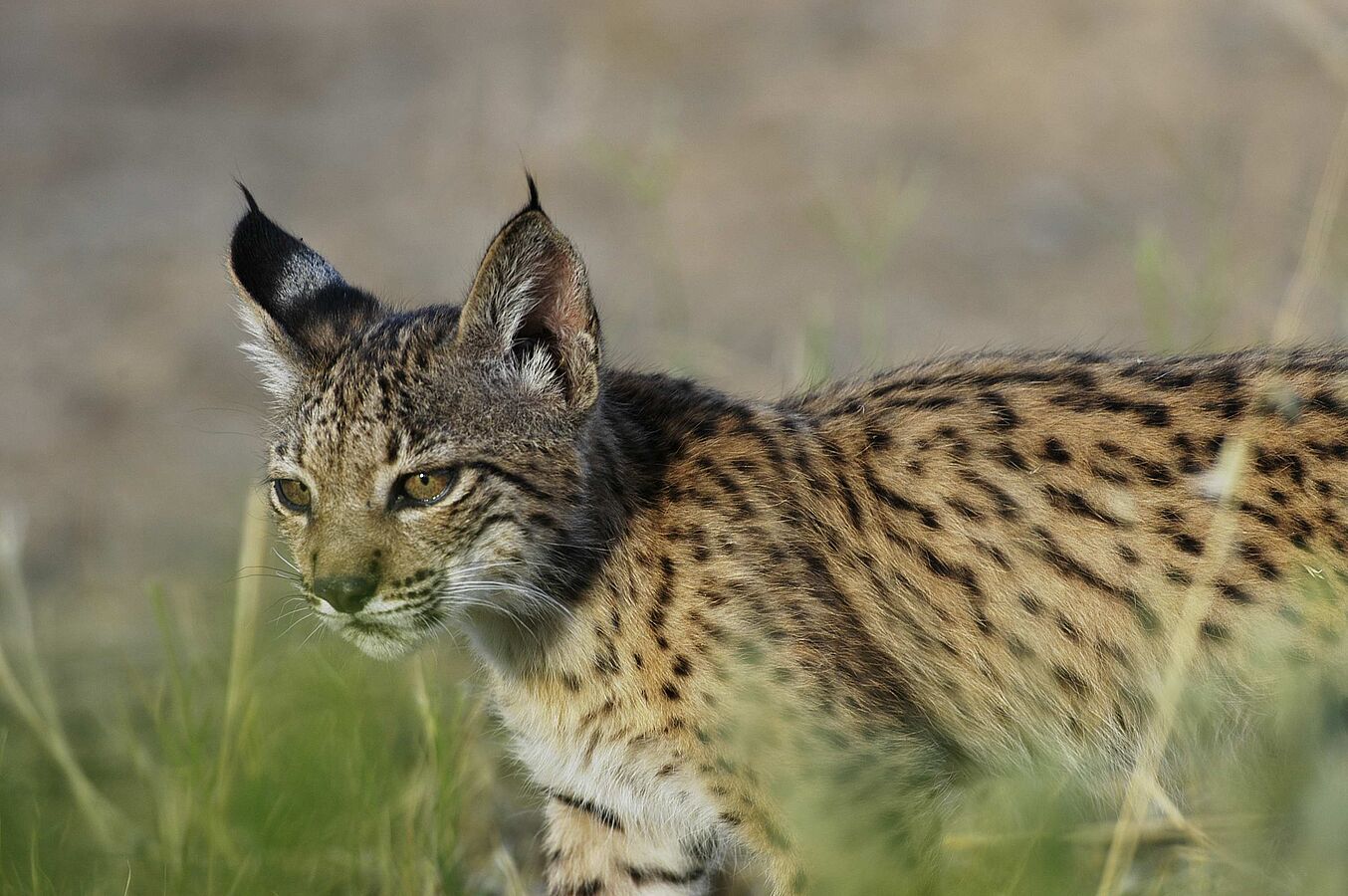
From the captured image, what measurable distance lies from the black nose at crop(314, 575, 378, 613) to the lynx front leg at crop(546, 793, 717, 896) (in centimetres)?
107

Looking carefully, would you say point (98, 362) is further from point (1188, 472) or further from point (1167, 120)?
point (1188, 472)

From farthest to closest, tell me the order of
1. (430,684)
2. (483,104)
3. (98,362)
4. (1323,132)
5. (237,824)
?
(483,104) → (1323,132) → (98,362) → (430,684) → (237,824)

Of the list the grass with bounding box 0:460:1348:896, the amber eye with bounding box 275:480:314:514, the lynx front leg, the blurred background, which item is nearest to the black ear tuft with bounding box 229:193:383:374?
the amber eye with bounding box 275:480:314:514

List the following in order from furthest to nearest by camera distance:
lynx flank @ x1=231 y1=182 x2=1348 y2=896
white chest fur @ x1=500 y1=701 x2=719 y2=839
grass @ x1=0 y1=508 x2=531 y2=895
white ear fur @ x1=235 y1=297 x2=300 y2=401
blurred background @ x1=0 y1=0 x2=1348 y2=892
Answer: blurred background @ x1=0 y1=0 x2=1348 y2=892 < white ear fur @ x1=235 y1=297 x2=300 y2=401 < white chest fur @ x1=500 y1=701 x2=719 y2=839 < lynx flank @ x1=231 y1=182 x2=1348 y2=896 < grass @ x1=0 y1=508 x2=531 y2=895

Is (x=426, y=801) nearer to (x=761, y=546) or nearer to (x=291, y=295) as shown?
(x=761, y=546)

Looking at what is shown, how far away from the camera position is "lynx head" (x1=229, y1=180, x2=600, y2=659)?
4.75 meters

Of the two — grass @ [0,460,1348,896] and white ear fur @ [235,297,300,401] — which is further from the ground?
white ear fur @ [235,297,300,401]

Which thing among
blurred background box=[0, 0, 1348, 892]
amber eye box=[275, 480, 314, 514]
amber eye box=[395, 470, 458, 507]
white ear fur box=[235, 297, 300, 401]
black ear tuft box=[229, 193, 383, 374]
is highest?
blurred background box=[0, 0, 1348, 892]

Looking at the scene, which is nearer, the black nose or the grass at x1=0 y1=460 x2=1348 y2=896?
the grass at x1=0 y1=460 x2=1348 y2=896

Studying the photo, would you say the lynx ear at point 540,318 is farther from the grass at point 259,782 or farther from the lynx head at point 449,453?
the grass at point 259,782

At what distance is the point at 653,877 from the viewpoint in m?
5.39

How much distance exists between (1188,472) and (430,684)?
218 centimetres

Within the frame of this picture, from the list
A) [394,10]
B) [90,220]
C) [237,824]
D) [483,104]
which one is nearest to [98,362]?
[90,220]

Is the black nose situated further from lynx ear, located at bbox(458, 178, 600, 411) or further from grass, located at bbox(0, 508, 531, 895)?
lynx ear, located at bbox(458, 178, 600, 411)
